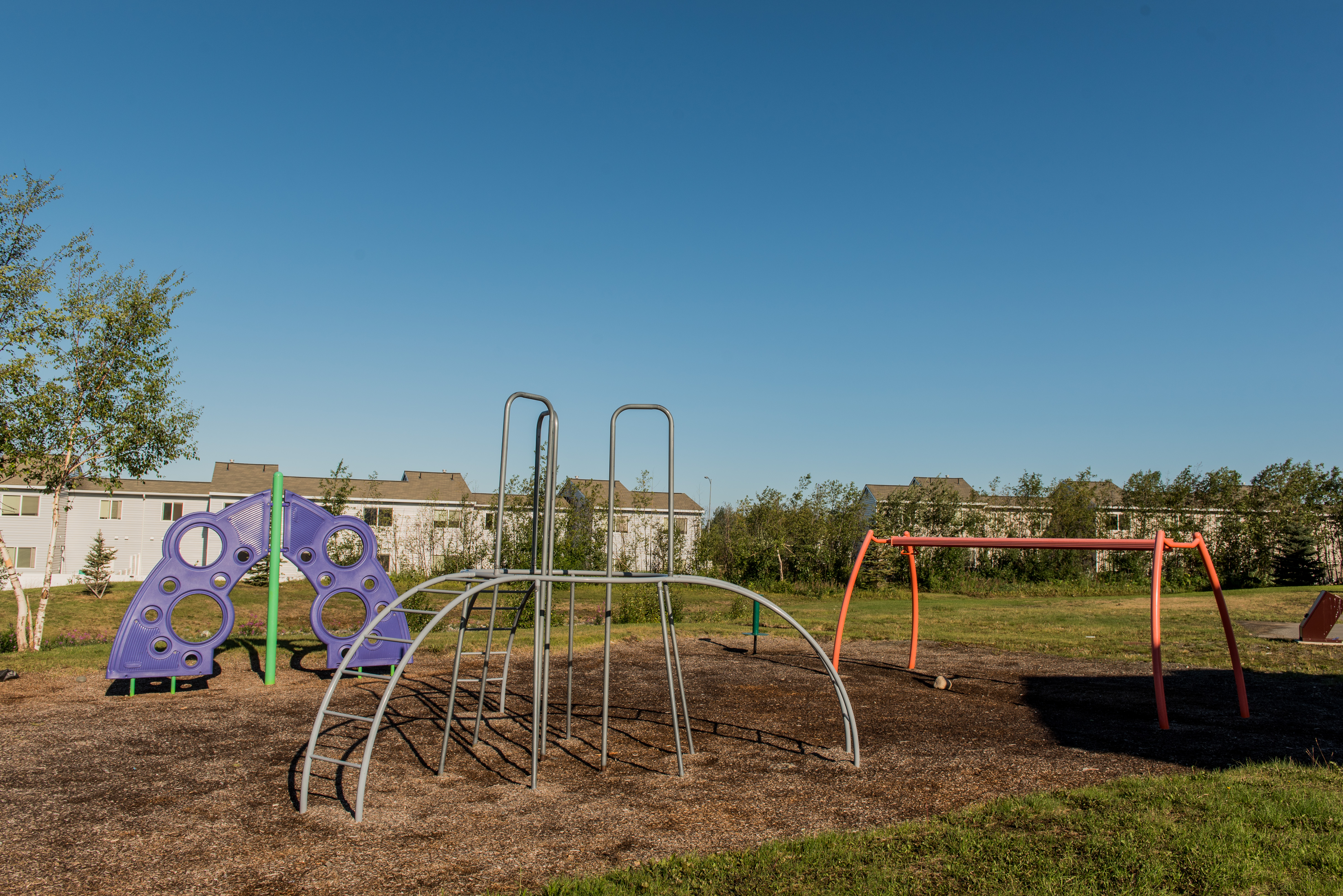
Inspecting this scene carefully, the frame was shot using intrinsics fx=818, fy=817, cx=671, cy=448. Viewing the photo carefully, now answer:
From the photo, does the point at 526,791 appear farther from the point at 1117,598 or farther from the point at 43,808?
the point at 1117,598

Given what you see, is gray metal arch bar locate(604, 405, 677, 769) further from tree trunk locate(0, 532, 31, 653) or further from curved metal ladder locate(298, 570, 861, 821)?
tree trunk locate(0, 532, 31, 653)

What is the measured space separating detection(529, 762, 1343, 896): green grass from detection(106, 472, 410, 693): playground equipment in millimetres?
5322

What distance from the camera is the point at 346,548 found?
21.1 metres

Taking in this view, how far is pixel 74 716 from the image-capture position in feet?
23.7

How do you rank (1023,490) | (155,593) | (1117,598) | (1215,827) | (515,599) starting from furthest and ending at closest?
(1023,490)
(1117,598)
(515,599)
(155,593)
(1215,827)

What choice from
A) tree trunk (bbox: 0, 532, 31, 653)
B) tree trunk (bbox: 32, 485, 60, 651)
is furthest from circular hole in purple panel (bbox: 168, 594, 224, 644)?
tree trunk (bbox: 0, 532, 31, 653)

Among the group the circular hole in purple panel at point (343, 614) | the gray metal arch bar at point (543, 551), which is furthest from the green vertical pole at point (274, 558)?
the circular hole in purple panel at point (343, 614)

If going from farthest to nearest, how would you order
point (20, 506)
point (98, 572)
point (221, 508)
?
point (20, 506)
point (221, 508)
point (98, 572)

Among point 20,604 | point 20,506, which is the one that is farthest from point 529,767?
point 20,506

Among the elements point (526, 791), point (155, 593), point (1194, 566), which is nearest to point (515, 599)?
point (155, 593)

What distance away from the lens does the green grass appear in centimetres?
363

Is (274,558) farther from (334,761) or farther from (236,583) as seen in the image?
(334,761)

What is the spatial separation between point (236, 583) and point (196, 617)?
14867mm

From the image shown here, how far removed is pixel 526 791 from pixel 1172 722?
5723 mm
